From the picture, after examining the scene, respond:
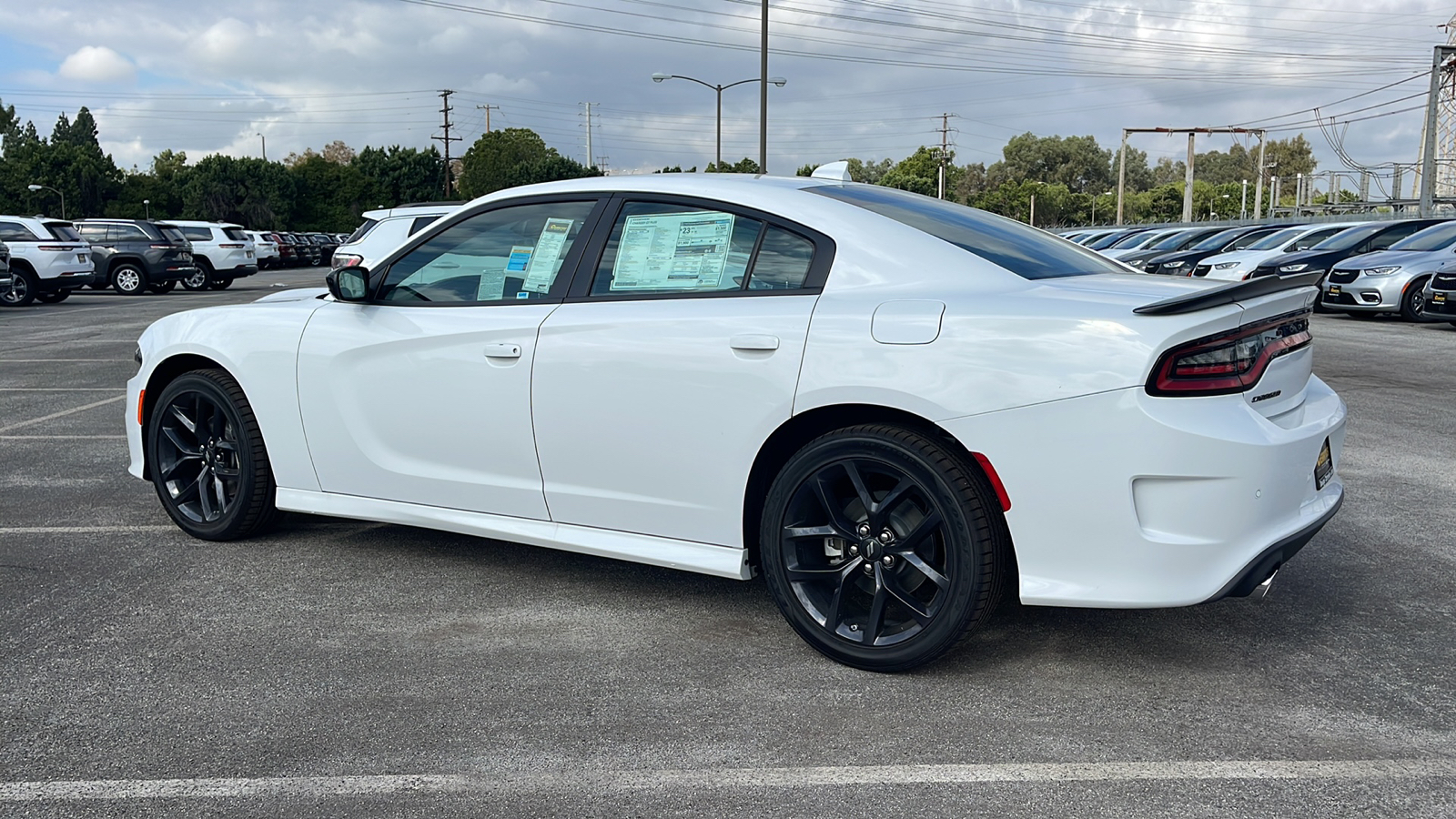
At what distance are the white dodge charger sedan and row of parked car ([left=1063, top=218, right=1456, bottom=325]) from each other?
10.6 meters

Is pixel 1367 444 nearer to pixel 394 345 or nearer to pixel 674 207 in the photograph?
pixel 674 207

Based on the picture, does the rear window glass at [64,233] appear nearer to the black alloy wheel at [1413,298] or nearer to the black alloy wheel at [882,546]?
the black alloy wheel at [882,546]

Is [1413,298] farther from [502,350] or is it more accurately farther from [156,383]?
[156,383]

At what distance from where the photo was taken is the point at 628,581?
4434mm

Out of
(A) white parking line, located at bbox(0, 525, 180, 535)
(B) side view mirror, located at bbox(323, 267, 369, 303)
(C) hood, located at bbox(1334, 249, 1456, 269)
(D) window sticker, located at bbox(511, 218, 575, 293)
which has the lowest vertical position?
(A) white parking line, located at bbox(0, 525, 180, 535)

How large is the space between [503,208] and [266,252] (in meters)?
37.0

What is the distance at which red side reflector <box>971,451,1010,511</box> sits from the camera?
3209mm

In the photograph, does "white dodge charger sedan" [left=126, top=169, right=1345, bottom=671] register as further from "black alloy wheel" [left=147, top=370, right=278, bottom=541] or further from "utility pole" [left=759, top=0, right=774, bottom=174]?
"utility pole" [left=759, top=0, right=774, bottom=174]

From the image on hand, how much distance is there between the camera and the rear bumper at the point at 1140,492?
3.02m

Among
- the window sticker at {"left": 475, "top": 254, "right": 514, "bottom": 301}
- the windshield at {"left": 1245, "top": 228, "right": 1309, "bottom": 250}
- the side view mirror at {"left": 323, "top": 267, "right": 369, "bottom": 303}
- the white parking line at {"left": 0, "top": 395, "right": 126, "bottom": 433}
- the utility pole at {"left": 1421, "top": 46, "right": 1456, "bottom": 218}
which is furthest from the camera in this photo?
the utility pole at {"left": 1421, "top": 46, "right": 1456, "bottom": 218}

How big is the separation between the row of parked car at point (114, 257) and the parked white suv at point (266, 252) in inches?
318

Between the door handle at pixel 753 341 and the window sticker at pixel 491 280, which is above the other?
the window sticker at pixel 491 280

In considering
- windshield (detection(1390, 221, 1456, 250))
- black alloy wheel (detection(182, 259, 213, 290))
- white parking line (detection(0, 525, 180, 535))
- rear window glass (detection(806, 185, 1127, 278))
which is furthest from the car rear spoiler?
black alloy wheel (detection(182, 259, 213, 290))

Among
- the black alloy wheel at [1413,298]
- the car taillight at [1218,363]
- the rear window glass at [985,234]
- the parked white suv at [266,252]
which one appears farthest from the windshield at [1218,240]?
the parked white suv at [266,252]
